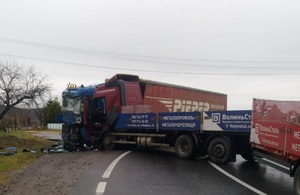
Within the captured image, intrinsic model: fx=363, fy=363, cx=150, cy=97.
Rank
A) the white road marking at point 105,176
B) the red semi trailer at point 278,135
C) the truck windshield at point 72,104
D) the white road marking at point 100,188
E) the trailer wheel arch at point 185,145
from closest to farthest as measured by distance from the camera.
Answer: the red semi trailer at point 278,135, the white road marking at point 100,188, the white road marking at point 105,176, the trailer wheel arch at point 185,145, the truck windshield at point 72,104

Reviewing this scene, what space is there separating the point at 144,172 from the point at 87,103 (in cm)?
938

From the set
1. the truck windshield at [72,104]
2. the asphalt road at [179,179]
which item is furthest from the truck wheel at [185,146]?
the truck windshield at [72,104]

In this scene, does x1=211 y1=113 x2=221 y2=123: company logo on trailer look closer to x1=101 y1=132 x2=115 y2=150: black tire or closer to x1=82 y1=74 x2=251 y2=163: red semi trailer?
x1=82 y1=74 x2=251 y2=163: red semi trailer

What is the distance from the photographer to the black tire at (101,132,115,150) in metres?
17.4

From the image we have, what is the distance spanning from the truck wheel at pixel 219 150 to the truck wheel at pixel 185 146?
0.88 meters

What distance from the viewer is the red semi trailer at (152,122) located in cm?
1193

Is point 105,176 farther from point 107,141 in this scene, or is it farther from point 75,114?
point 75,114

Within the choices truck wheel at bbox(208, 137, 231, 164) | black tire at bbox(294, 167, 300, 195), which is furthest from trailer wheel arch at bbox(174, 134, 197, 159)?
black tire at bbox(294, 167, 300, 195)

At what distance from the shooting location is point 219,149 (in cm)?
1184

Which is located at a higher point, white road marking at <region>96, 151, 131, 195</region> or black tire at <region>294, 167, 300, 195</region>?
black tire at <region>294, 167, 300, 195</region>

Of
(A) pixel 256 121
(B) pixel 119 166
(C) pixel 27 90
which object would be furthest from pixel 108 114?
(C) pixel 27 90

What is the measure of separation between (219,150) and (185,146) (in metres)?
1.80

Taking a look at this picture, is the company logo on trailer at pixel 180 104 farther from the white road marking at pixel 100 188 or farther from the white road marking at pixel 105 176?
the white road marking at pixel 100 188

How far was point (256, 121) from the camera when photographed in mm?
Answer: 9336
